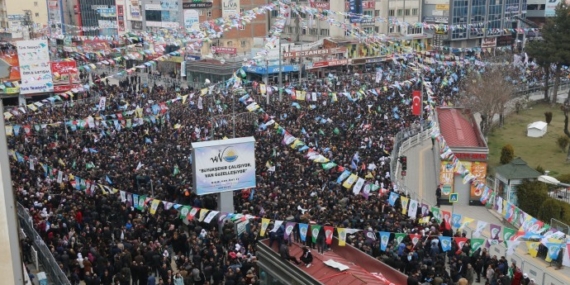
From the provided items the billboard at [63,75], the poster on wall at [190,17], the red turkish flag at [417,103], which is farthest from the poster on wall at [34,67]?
the red turkish flag at [417,103]

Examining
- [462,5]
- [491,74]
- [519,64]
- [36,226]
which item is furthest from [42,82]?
[462,5]

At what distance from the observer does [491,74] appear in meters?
40.6

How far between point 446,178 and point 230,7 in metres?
43.3

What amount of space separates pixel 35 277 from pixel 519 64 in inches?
1819

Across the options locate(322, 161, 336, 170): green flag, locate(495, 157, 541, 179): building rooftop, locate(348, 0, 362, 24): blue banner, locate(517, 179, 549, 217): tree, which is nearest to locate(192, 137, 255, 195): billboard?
locate(322, 161, 336, 170): green flag

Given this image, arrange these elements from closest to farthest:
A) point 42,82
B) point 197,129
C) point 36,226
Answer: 1. point 36,226
2. point 197,129
3. point 42,82

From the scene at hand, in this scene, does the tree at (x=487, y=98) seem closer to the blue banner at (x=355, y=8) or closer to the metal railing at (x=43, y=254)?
the blue banner at (x=355, y=8)

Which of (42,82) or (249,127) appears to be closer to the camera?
(249,127)

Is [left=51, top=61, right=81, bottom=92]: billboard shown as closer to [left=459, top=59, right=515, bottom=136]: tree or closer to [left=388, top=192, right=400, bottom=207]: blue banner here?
[left=459, top=59, right=515, bottom=136]: tree

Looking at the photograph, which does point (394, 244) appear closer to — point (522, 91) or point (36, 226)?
point (36, 226)

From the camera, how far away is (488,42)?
70.9 metres

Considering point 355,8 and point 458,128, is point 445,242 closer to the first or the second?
point 458,128

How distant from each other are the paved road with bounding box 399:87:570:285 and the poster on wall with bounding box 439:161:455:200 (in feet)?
1.77

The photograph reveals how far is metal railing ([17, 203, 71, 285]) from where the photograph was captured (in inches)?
579
